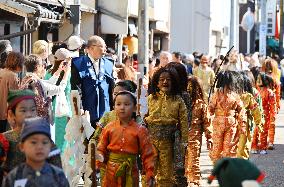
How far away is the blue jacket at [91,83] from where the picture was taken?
12758 mm

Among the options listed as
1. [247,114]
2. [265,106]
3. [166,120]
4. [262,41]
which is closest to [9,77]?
[166,120]

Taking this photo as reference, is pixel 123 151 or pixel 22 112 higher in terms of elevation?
pixel 22 112

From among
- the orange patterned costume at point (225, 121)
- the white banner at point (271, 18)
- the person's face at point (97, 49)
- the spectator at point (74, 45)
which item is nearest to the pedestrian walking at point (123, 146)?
the person's face at point (97, 49)

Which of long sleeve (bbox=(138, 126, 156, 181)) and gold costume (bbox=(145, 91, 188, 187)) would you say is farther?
gold costume (bbox=(145, 91, 188, 187))

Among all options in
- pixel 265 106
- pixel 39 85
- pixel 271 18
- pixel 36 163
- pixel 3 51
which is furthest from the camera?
pixel 271 18

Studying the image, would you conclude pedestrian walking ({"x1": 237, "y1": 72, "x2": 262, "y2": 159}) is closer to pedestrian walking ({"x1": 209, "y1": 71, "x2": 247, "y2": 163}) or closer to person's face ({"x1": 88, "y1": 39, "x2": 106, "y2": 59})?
pedestrian walking ({"x1": 209, "y1": 71, "x2": 247, "y2": 163})

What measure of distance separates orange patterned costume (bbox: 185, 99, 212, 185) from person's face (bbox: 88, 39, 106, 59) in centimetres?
142

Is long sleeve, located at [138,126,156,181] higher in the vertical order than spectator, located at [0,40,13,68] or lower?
lower

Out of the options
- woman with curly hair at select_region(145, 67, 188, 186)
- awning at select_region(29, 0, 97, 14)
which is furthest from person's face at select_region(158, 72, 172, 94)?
awning at select_region(29, 0, 97, 14)

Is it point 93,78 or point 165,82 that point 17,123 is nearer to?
point 165,82

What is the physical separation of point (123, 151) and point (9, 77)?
2.58 m

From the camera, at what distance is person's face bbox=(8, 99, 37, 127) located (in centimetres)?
787

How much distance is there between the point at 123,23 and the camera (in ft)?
83.9

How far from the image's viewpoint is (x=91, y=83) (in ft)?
42.1
